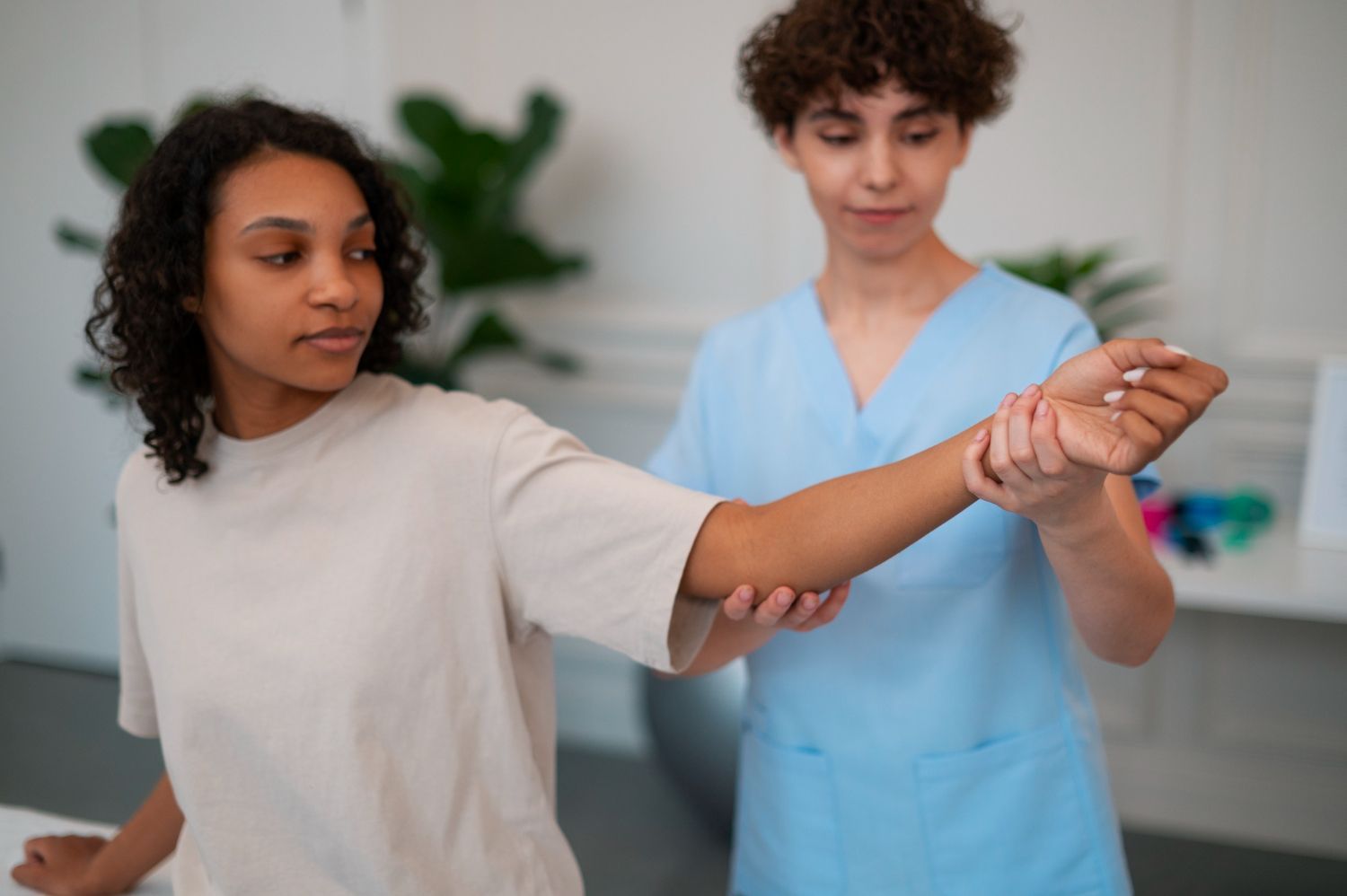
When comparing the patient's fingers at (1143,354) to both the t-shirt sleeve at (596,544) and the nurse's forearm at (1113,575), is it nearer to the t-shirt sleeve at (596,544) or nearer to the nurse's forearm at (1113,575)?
the nurse's forearm at (1113,575)

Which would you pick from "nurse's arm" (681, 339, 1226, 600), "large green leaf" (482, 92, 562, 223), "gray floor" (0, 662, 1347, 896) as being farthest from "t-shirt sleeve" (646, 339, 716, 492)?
"large green leaf" (482, 92, 562, 223)

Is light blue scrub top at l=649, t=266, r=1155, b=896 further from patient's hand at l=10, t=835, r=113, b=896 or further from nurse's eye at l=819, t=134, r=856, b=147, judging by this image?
patient's hand at l=10, t=835, r=113, b=896

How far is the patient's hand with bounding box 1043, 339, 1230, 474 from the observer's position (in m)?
0.81

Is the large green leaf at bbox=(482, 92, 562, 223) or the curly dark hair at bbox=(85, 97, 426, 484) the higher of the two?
the large green leaf at bbox=(482, 92, 562, 223)

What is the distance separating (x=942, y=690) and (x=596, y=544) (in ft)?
1.32

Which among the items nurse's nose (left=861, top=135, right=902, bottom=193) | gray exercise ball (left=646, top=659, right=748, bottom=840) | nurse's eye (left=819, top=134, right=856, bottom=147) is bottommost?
gray exercise ball (left=646, top=659, right=748, bottom=840)

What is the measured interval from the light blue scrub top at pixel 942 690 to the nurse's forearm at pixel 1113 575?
0.36ft

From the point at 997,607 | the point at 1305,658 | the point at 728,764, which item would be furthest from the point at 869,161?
the point at 1305,658

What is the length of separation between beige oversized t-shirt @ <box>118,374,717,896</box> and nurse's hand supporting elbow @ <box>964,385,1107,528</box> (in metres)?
0.23

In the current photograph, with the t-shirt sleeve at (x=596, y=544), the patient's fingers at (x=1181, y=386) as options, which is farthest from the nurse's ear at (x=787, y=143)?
the patient's fingers at (x=1181, y=386)

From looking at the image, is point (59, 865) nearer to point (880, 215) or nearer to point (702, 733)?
point (880, 215)

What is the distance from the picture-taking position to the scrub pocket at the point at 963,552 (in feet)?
3.83

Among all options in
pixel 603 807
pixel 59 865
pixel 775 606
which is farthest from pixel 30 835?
pixel 603 807

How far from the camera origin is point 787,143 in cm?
129
